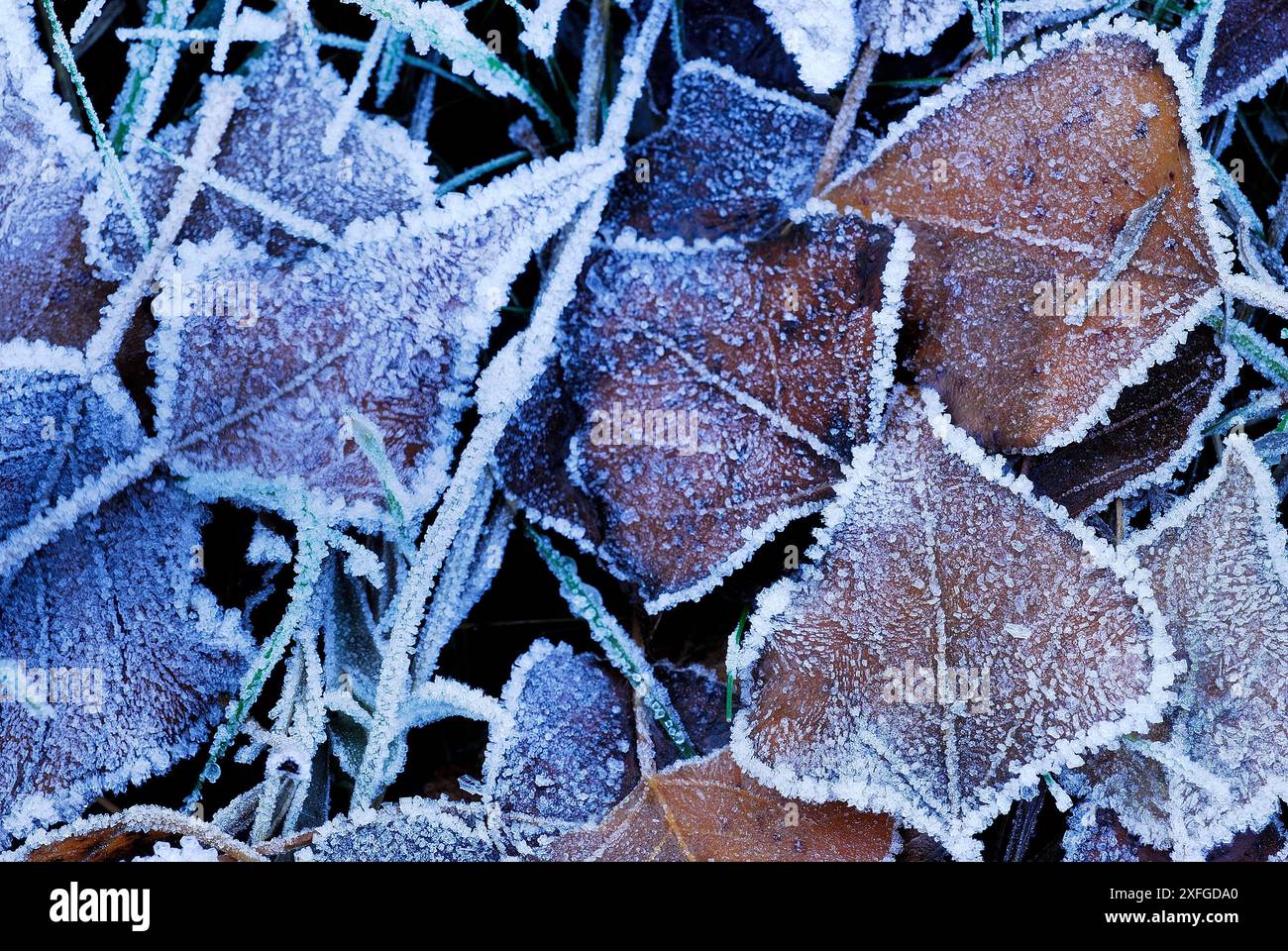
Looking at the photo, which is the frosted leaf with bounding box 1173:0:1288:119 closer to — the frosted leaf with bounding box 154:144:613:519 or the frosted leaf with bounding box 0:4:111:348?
the frosted leaf with bounding box 154:144:613:519

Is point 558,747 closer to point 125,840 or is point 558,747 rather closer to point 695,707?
point 695,707

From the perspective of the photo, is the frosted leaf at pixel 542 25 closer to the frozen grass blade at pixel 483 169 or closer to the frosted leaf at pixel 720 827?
the frozen grass blade at pixel 483 169

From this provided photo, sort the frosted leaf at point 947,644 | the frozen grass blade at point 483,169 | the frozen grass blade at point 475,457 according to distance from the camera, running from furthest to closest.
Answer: the frozen grass blade at point 483,169, the frozen grass blade at point 475,457, the frosted leaf at point 947,644

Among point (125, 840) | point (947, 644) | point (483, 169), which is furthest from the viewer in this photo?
point (483, 169)

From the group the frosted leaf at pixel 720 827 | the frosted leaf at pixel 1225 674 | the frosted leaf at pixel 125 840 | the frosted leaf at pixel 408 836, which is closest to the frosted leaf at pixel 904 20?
the frosted leaf at pixel 1225 674

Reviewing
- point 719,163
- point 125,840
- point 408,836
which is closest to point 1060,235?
point 719,163
